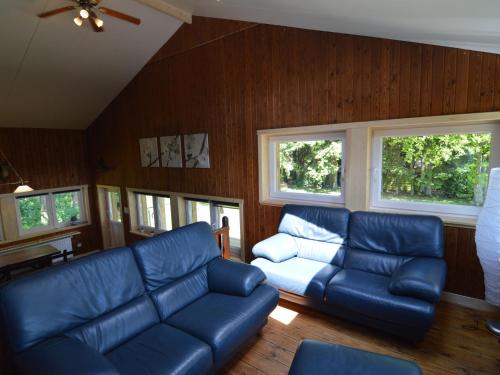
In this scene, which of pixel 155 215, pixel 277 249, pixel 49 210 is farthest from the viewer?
pixel 49 210

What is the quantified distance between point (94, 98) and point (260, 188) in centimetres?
398

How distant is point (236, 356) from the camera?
2268 mm

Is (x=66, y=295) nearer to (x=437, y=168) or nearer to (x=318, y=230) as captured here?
(x=318, y=230)

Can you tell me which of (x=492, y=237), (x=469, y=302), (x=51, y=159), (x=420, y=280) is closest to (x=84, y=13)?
(x=420, y=280)

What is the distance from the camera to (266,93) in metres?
3.70

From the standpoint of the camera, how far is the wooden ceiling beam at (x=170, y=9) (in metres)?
3.57

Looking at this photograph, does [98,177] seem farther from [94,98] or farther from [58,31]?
[58,31]

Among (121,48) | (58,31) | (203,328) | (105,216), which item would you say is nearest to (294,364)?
(203,328)

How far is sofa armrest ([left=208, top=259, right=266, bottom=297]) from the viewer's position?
2373 millimetres

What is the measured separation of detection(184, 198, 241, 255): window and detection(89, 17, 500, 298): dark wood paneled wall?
27 centimetres

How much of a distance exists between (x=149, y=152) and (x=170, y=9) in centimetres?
249

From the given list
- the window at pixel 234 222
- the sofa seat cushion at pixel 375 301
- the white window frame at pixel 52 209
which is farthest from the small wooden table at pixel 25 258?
the sofa seat cushion at pixel 375 301

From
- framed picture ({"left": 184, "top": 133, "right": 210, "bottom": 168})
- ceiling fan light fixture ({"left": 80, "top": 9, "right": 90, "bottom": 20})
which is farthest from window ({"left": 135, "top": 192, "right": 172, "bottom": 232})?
ceiling fan light fixture ({"left": 80, "top": 9, "right": 90, "bottom": 20})

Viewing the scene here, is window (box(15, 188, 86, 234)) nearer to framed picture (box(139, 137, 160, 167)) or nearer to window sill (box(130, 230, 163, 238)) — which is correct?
window sill (box(130, 230, 163, 238))
